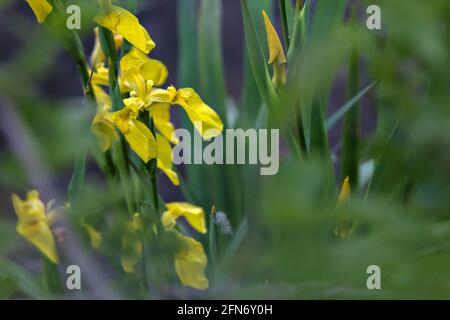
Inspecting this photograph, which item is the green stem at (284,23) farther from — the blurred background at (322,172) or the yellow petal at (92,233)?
the yellow petal at (92,233)

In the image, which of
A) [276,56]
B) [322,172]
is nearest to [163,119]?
[276,56]

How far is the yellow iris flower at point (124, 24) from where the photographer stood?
614 millimetres

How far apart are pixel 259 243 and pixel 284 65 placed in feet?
0.58

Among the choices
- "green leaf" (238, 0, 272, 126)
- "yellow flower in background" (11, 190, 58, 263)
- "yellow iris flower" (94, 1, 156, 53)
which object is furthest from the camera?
"green leaf" (238, 0, 272, 126)

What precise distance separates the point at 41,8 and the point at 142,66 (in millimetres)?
114

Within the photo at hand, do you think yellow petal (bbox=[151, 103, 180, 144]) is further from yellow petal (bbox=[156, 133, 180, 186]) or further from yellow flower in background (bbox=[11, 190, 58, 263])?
yellow flower in background (bbox=[11, 190, 58, 263])

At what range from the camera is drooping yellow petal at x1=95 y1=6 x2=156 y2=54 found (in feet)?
2.02

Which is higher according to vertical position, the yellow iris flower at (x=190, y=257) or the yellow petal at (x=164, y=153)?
the yellow petal at (x=164, y=153)

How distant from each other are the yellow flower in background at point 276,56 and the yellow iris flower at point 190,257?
0.18m

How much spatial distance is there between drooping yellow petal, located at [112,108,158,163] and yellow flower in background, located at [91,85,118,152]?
0.10 ft

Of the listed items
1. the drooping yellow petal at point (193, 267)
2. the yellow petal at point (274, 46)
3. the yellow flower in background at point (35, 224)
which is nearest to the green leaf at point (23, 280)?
the yellow flower in background at point (35, 224)

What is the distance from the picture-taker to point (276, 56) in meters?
0.64

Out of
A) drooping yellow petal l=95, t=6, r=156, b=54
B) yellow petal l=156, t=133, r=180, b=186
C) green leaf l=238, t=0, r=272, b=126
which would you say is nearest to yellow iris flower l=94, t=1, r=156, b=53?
drooping yellow petal l=95, t=6, r=156, b=54
